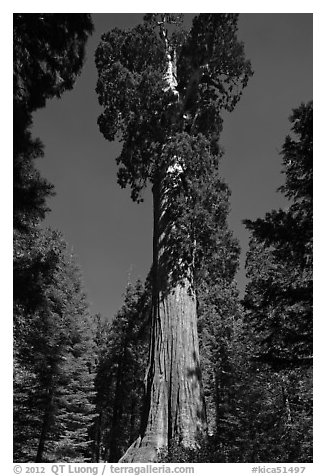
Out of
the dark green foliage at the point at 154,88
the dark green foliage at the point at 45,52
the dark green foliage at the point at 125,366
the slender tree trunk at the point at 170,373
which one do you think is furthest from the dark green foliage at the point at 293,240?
the dark green foliage at the point at 125,366

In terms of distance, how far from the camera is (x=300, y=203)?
5.36 m

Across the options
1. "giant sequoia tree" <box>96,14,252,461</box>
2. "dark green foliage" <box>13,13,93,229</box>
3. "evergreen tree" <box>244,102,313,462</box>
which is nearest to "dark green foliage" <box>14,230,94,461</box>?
"dark green foliage" <box>13,13,93,229</box>

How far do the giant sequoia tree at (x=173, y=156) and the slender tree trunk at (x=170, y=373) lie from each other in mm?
14

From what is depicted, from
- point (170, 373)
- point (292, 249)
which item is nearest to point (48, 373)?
point (170, 373)

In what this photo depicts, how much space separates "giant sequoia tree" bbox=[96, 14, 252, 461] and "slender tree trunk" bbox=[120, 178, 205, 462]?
0.05 ft

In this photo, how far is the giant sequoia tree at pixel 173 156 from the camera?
5277mm

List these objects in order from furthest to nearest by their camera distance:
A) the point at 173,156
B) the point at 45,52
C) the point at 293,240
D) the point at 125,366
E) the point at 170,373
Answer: the point at 125,366 → the point at 173,156 → the point at 45,52 → the point at 170,373 → the point at 293,240

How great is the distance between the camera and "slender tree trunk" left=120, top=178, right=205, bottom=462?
4.95m

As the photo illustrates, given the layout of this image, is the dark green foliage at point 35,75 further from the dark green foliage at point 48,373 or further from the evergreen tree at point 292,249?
the dark green foliage at point 48,373

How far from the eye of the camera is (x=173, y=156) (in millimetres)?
7098

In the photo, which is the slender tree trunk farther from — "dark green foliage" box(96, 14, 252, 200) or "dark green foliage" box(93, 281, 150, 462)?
"dark green foliage" box(93, 281, 150, 462)

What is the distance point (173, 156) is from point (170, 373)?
398 centimetres

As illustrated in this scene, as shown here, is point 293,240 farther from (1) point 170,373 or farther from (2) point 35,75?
(2) point 35,75
